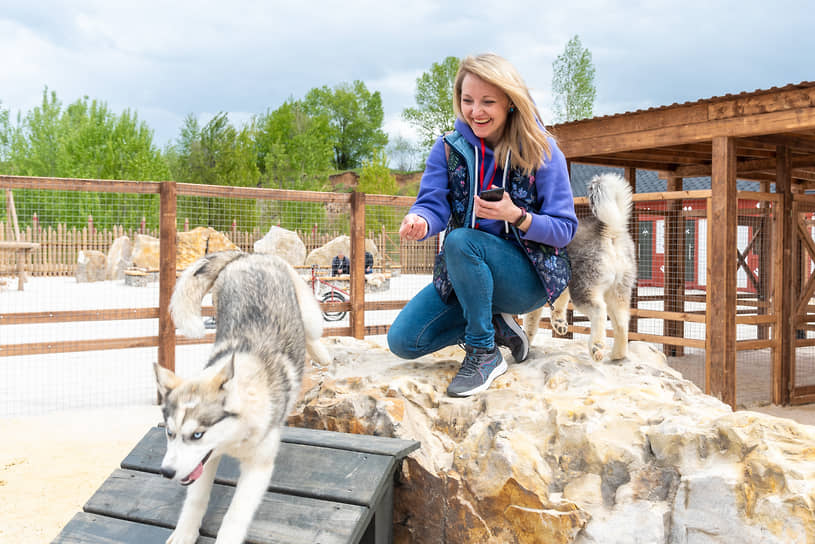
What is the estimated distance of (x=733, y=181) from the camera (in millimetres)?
6012

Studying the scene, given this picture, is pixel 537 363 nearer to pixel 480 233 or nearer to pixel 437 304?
pixel 437 304

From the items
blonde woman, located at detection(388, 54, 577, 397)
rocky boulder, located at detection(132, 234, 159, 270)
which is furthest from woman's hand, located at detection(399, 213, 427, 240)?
rocky boulder, located at detection(132, 234, 159, 270)

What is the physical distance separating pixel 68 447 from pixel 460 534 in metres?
3.72

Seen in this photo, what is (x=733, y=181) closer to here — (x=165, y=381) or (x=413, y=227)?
(x=413, y=227)

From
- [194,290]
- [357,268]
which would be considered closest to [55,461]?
[194,290]

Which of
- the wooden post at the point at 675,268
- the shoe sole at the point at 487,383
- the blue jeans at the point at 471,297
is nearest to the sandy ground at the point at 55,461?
the blue jeans at the point at 471,297

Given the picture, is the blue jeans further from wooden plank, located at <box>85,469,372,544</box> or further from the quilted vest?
wooden plank, located at <box>85,469,372,544</box>

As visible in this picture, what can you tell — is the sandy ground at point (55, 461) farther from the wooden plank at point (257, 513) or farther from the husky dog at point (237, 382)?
the husky dog at point (237, 382)

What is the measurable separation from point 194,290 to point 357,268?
3.95 m

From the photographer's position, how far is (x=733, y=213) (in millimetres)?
5938

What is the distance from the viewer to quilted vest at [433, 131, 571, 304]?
3.03m

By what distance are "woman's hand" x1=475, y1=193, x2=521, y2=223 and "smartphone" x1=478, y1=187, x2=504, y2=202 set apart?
16 mm

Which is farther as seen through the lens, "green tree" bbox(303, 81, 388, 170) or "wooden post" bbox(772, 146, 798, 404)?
"green tree" bbox(303, 81, 388, 170)

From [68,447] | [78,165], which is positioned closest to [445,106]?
[78,165]
